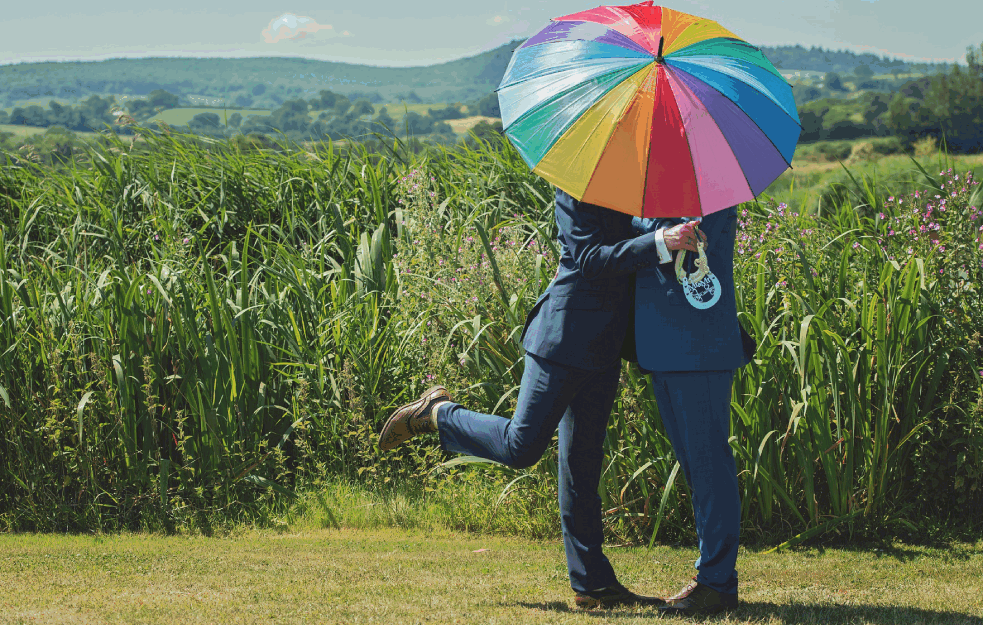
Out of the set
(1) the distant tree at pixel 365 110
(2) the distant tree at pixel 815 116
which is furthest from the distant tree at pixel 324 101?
(1) the distant tree at pixel 365 110

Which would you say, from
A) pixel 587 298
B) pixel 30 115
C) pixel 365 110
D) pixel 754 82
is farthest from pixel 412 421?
pixel 30 115

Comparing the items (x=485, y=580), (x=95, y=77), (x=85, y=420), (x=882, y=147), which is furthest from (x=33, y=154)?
(x=95, y=77)

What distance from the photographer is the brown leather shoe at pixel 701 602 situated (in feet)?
8.98

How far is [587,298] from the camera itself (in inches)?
107

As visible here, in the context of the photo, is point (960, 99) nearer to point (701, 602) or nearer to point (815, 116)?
point (815, 116)

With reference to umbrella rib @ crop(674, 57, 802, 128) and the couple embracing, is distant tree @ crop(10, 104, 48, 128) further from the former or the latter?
umbrella rib @ crop(674, 57, 802, 128)

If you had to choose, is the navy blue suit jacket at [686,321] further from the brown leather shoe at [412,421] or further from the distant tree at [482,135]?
the distant tree at [482,135]

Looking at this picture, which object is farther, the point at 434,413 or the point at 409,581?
the point at 409,581

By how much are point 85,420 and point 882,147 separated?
94.2m

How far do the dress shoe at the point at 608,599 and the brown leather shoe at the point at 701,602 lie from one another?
170 millimetres

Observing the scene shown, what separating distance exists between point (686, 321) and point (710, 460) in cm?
47

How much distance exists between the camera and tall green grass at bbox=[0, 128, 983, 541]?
3.96 meters

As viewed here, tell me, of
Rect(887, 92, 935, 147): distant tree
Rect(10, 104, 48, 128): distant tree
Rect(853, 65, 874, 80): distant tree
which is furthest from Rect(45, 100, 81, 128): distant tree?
Rect(853, 65, 874, 80): distant tree

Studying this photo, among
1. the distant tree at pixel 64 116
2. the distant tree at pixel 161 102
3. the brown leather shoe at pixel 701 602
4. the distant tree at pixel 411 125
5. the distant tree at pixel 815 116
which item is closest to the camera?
the brown leather shoe at pixel 701 602
